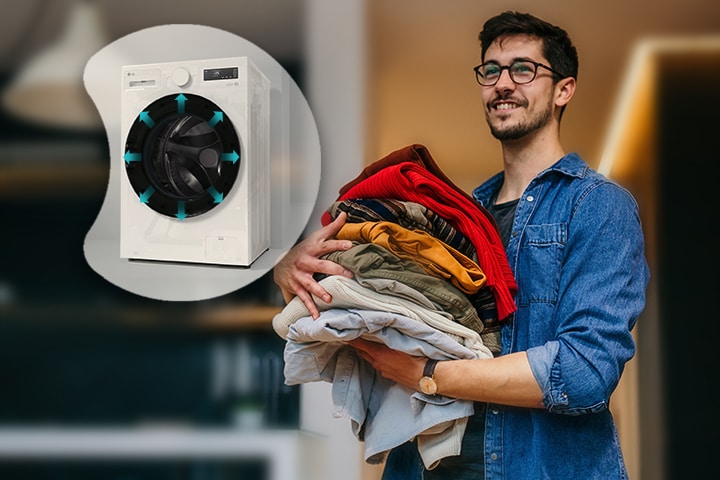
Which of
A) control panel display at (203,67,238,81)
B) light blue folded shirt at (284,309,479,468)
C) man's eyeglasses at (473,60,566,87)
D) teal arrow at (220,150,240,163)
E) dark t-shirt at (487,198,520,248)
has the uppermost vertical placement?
control panel display at (203,67,238,81)

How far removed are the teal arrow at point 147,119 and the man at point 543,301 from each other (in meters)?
0.61

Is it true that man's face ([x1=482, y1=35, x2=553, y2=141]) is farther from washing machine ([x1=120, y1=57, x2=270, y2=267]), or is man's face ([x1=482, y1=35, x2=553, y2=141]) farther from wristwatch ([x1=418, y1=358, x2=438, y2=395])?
washing machine ([x1=120, y1=57, x2=270, y2=267])

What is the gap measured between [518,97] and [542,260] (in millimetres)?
359

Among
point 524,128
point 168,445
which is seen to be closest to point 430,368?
point 524,128

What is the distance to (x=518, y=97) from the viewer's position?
63.7 inches

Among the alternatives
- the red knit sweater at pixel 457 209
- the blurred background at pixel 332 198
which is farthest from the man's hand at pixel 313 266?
the blurred background at pixel 332 198

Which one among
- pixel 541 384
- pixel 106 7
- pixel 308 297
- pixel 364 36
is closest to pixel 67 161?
pixel 106 7

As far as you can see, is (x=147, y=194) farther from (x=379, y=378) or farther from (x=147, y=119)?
(x=379, y=378)

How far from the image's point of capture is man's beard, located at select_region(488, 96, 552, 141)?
5.30 feet

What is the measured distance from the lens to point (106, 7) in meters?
2.58

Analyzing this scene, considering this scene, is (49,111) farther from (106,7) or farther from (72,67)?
(106,7)

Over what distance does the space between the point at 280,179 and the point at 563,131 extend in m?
0.84

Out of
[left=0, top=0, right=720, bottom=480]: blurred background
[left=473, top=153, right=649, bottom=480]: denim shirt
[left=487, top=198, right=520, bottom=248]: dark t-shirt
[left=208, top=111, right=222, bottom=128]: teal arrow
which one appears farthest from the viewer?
[left=0, top=0, right=720, bottom=480]: blurred background

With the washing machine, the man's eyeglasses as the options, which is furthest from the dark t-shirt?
the washing machine
